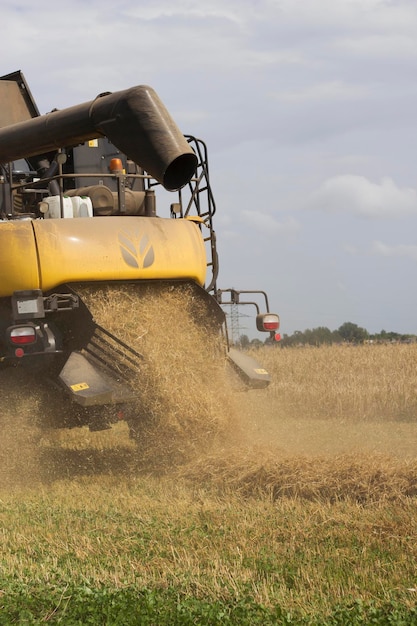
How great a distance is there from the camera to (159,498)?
616 cm

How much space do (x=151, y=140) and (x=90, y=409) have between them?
3.27m

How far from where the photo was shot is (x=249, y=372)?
8.00 m

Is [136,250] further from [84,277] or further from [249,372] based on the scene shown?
[249,372]

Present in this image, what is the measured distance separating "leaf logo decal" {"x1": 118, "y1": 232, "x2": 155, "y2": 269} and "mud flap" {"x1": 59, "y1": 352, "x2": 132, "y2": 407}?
0.90 meters

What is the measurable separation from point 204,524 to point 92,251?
2740 mm

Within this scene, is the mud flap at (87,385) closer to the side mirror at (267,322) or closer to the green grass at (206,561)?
the green grass at (206,561)

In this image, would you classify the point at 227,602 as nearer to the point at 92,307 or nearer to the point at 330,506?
the point at 330,506

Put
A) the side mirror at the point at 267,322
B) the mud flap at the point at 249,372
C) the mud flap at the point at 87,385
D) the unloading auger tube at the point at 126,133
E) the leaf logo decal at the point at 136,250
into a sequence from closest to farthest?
1. the unloading auger tube at the point at 126,133
2. the mud flap at the point at 87,385
3. the leaf logo decal at the point at 136,250
4. the mud flap at the point at 249,372
5. the side mirror at the point at 267,322

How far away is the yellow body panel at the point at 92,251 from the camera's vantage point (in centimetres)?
689

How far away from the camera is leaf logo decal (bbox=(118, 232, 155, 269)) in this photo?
23.7ft

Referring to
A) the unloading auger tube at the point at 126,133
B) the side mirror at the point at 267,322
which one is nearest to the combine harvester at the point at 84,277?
the side mirror at the point at 267,322

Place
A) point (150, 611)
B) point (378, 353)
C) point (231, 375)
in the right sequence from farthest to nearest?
point (378, 353) < point (231, 375) < point (150, 611)

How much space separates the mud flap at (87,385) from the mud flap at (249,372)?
138 cm

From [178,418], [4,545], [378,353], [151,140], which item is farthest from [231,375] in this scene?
[378,353]
